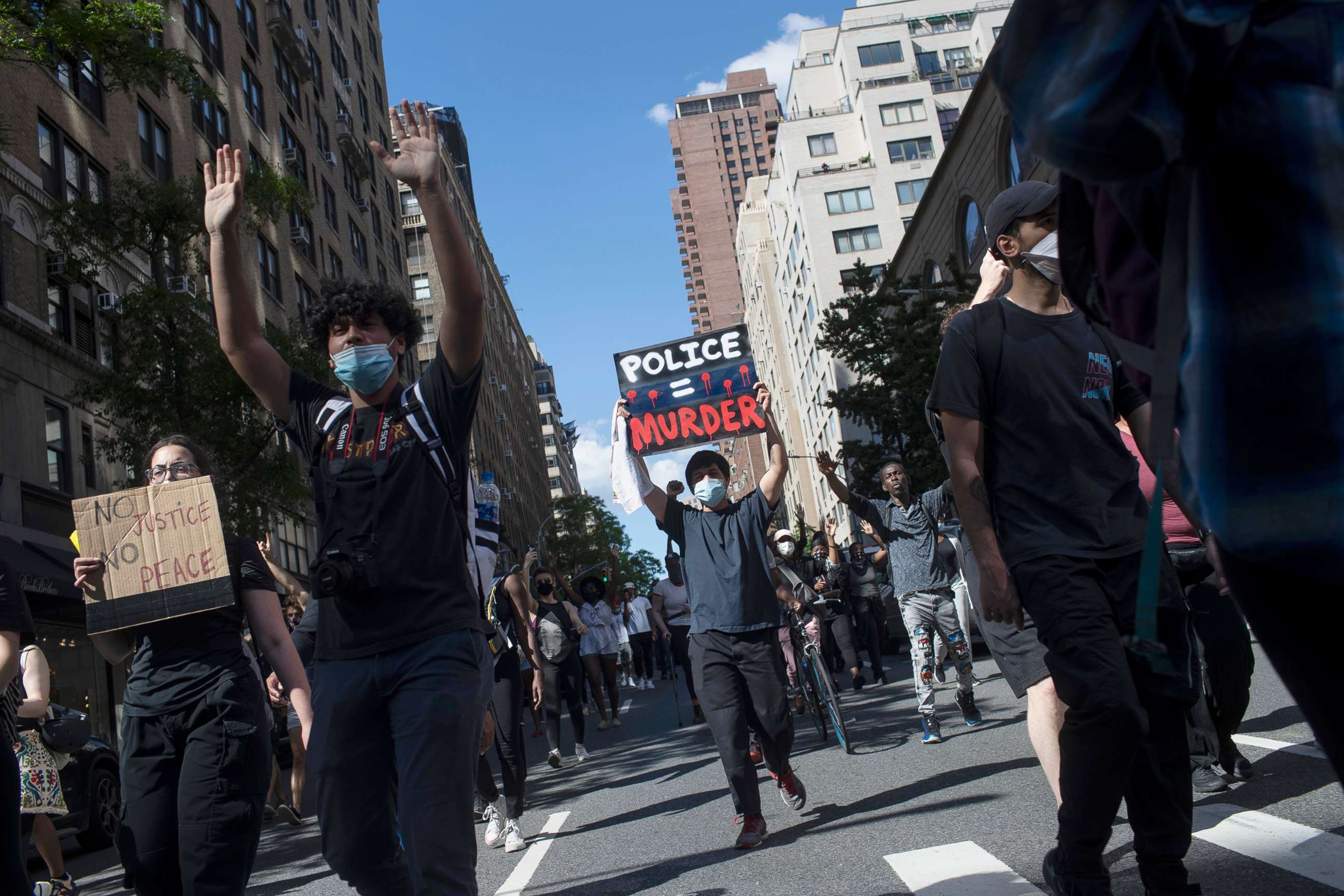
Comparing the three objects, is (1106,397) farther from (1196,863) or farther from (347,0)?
(347,0)

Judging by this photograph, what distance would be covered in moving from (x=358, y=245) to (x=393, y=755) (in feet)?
157

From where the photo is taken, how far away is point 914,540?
33.4 ft

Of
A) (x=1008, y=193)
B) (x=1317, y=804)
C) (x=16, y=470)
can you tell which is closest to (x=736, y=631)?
(x=1317, y=804)

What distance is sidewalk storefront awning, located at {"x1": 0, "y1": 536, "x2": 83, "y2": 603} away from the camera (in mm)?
18000

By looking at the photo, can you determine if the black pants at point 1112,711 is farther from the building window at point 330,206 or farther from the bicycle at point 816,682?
the building window at point 330,206

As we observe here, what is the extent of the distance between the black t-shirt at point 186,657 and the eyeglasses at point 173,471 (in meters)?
0.47

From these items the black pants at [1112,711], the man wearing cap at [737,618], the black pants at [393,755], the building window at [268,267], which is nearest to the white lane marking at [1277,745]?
the man wearing cap at [737,618]

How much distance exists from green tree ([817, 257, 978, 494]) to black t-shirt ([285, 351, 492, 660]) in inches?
1109

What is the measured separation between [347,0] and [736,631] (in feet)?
176

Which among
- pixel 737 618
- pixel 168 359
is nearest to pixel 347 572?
pixel 737 618

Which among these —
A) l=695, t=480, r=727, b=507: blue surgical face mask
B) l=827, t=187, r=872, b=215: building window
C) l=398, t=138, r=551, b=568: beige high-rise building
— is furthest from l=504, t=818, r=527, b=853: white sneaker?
l=827, t=187, r=872, b=215: building window

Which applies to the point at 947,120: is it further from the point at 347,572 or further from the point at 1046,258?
the point at 347,572

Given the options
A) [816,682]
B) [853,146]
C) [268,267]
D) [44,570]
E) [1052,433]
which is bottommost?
[816,682]

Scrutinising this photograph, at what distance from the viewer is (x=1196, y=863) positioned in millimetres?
4109
